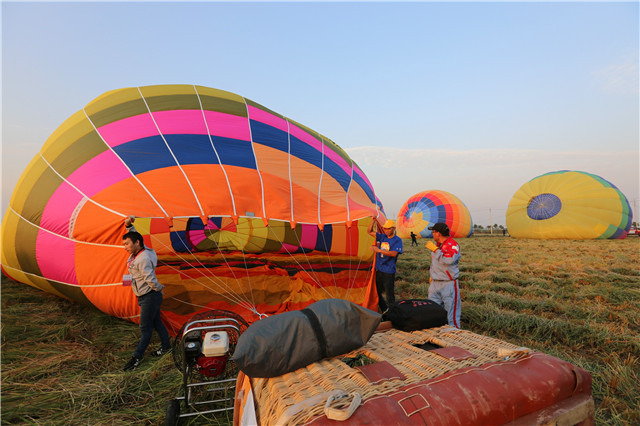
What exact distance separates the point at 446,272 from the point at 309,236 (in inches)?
115

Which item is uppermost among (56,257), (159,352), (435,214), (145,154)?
(145,154)

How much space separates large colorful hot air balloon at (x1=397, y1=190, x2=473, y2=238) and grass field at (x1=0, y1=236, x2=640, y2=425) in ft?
42.8

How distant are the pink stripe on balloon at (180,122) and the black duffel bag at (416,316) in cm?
388

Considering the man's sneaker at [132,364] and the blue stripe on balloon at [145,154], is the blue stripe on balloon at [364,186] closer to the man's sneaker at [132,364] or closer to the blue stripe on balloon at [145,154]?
the blue stripe on balloon at [145,154]

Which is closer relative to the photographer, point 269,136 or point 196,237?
point 269,136

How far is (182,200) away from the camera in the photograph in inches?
157

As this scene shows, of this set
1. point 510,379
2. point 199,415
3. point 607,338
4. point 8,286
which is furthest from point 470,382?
point 8,286

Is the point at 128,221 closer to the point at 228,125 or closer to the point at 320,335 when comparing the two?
the point at 228,125

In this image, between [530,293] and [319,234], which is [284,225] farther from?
[530,293]

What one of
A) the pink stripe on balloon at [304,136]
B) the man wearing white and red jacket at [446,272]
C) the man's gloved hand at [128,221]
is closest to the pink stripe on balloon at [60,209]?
the man's gloved hand at [128,221]

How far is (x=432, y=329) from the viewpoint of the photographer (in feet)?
7.79

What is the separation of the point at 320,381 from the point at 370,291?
3.82 meters

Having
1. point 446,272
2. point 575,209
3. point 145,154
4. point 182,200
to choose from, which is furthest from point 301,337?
point 575,209

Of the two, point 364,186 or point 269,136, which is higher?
point 269,136
